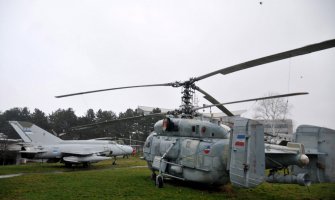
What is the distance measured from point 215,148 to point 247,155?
2402 mm

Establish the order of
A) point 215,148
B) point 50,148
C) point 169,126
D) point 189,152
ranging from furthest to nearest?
point 50,148, point 169,126, point 189,152, point 215,148

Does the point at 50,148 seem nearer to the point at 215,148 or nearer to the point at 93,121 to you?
the point at 215,148

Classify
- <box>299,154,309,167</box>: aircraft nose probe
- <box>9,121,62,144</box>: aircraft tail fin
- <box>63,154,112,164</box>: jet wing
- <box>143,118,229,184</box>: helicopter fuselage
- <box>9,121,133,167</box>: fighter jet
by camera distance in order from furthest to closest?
<box>63,154,112,164</box>: jet wing
<box>9,121,62,144</box>: aircraft tail fin
<box>9,121,133,167</box>: fighter jet
<box>143,118,229,184</box>: helicopter fuselage
<box>299,154,309,167</box>: aircraft nose probe

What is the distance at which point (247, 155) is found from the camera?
8.08 meters

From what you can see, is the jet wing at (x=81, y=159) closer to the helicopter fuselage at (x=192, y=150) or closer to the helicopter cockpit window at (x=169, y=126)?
the helicopter fuselage at (x=192, y=150)

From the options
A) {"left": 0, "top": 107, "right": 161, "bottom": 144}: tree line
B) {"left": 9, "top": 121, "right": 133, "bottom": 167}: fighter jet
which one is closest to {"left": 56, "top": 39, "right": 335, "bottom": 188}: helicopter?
{"left": 9, "top": 121, "right": 133, "bottom": 167}: fighter jet

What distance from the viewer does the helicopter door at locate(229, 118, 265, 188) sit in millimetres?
7938

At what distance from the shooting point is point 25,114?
210 feet

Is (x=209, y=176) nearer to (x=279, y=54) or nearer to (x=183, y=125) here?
(x=183, y=125)

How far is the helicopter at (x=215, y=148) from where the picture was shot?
8008 millimetres

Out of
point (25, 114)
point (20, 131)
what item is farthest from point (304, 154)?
point (25, 114)

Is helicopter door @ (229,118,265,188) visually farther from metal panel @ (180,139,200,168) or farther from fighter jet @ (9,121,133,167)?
fighter jet @ (9,121,133,167)

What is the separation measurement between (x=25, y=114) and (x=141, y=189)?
6231 cm

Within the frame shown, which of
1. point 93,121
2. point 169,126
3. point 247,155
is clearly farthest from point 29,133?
point 93,121
